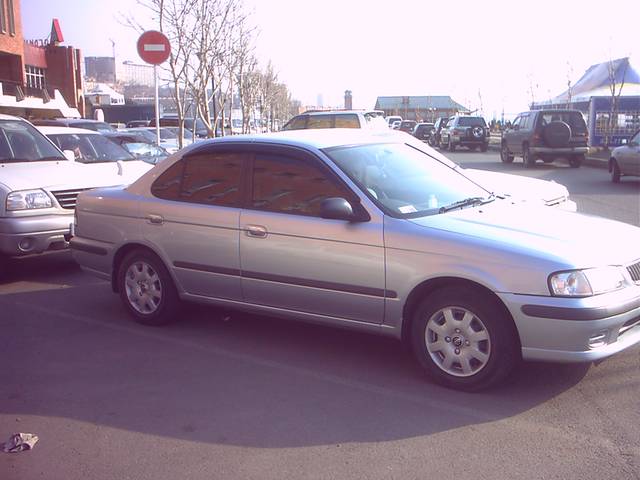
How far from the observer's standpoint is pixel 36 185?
821cm

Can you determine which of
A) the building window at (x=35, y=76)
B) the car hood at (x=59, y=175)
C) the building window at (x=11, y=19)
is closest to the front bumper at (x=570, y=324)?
the car hood at (x=59, y=175)

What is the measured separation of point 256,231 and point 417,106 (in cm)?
8424

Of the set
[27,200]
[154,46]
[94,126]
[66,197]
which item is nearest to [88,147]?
[154,46]

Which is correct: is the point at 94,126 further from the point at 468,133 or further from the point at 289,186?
the point at 468,133

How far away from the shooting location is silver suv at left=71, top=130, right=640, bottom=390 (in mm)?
4500

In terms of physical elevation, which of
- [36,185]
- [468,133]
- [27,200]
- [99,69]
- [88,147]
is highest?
[99,69]

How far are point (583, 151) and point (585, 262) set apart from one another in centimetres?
2068

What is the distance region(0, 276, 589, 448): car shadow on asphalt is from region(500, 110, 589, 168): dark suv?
62.8ft

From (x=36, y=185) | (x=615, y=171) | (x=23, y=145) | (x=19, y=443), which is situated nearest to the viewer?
(x=19, y=443)

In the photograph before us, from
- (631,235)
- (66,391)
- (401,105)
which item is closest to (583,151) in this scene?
(631,235)

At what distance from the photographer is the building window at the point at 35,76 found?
4553 cm

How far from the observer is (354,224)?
5.09 m

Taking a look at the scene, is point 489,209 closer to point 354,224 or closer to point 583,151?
point 354,224

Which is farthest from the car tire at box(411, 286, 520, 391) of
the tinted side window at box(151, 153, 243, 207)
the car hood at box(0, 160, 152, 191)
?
the car hood at box(0, 160, 152, 191)
